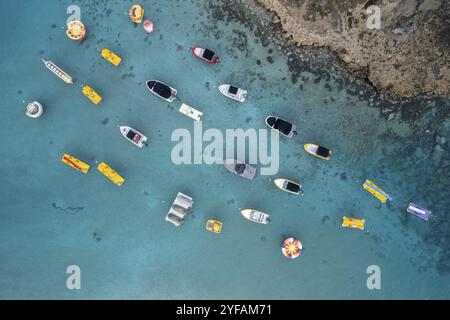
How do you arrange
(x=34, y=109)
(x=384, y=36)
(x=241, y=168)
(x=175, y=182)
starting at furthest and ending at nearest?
(x=175, y=182), (x=34, y=109), (x=241, y=168), (x=384, y=36)

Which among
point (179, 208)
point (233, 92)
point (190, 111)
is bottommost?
point (179, 208)

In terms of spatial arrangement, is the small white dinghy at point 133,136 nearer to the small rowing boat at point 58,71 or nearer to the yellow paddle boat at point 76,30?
the small rowing boat at point 58,71

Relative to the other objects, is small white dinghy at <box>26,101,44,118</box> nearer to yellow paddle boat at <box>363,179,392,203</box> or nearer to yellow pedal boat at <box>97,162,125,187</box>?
yellow pedal boat at <box>97,162,125,187</box>

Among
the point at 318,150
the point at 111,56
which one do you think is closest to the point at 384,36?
the point at 318,150

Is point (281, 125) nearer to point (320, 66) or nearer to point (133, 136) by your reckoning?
point (320, 66)

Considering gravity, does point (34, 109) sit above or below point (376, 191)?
above
